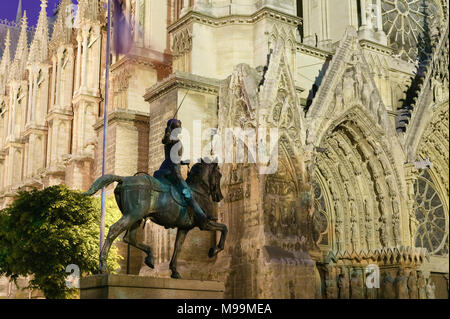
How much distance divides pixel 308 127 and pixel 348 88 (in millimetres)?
2174

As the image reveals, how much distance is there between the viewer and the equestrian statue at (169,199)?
11766 mm

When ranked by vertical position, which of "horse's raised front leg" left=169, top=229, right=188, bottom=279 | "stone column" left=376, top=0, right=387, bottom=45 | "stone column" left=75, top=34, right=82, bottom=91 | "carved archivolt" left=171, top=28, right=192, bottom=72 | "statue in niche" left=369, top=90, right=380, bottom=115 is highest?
"stone column" left=75, top=34, right=82, bottom=91

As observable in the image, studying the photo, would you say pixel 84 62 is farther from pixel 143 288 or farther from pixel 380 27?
pixel 143 288

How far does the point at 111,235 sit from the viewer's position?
11.5 meters

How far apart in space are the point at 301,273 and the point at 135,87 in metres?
9.52

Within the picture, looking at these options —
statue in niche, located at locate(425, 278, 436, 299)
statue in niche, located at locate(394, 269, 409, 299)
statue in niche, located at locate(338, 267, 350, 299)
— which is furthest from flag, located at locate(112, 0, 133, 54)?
statue in niche, located at locate(425, 278, 436, 299)

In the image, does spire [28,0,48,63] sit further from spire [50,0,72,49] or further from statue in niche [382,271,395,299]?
statue in niche [382,271,395,299]

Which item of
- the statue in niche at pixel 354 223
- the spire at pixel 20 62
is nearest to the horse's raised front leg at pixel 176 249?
the statue in niche at pixel 354 223

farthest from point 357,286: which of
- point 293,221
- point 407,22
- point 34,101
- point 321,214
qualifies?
point 34,101

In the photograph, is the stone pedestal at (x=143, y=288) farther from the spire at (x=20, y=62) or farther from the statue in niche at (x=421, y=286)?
the spire at (x=20, y=62)

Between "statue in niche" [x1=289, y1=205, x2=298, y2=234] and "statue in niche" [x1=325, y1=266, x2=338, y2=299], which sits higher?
"statue in niche" [x1=289, y1=205, x2=298, y2=234]

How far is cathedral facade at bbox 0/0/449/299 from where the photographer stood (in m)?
16.7

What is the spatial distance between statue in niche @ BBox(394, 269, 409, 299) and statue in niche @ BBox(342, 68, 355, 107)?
16.5ft

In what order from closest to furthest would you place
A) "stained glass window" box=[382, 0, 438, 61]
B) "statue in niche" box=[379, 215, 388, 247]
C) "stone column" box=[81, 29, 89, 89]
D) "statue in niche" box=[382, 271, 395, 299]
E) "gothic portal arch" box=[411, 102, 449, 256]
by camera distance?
1. "statue in niche" box=[382, 271, 395, 299]
2. "statue in niche" box=[379, 215, 388, 247]
3. "gothic portal arch" box=[411, 102, 449, 256]
4. "stained glass window" box=[382, 0, 438, 61]
5. "stone column" box=[81, 29, 89, 89]
